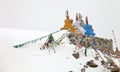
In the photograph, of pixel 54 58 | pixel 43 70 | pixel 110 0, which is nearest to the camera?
pixel 43 70

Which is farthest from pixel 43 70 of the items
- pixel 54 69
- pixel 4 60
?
pixel 4 60

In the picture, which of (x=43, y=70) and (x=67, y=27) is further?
(x=67, y=27)

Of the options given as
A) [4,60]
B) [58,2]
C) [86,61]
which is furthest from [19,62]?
[58,2]

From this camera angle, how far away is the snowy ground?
930 millimetres

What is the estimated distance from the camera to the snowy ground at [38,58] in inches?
36.6

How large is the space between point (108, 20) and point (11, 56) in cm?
73

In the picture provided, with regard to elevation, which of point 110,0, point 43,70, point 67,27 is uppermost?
point 110,0

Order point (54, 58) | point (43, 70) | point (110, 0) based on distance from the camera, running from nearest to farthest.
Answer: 1. point (43, 70)
2. point (54, 58)
3. point (110, 0)

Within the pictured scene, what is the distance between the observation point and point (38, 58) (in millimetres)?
1013

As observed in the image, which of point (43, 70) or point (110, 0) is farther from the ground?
point (110, 0)

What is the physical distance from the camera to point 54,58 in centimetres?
102

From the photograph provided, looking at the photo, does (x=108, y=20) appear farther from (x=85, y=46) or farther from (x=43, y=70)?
(x=43, y=70)

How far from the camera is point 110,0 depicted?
1.51 m

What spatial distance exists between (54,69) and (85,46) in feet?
0.63
